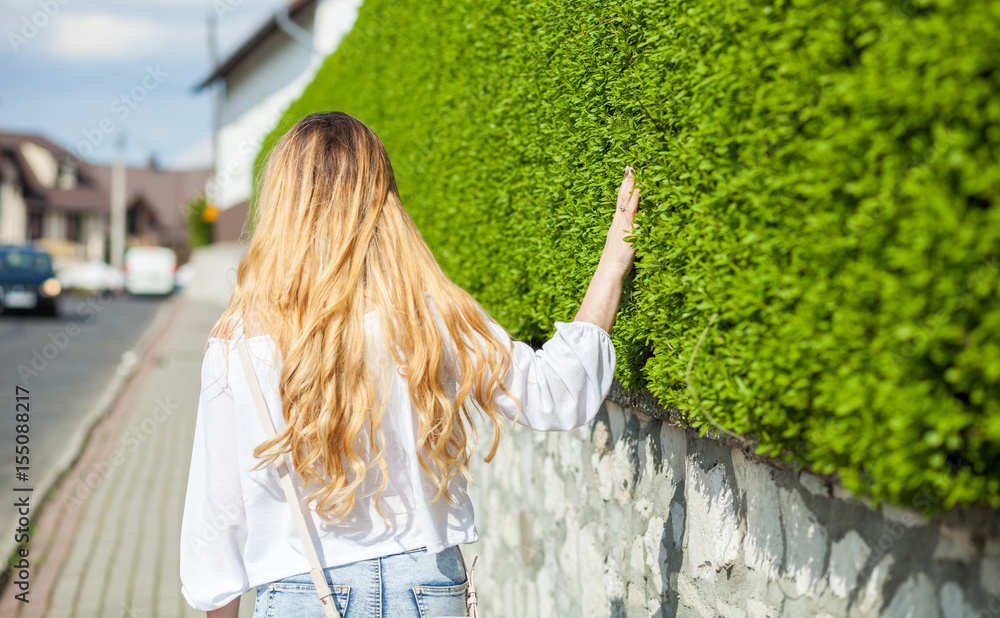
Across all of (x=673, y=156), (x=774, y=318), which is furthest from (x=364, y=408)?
(x=673, y=156)

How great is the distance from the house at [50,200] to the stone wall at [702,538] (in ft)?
199

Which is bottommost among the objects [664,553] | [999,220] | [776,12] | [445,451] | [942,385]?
[664,553]

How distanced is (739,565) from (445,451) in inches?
36.7

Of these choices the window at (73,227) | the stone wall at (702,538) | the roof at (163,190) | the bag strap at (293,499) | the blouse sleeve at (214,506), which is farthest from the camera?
the roof at (163,190)

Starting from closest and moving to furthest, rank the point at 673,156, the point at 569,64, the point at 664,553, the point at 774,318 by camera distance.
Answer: the point at 774,318 < the point at 673,156 < the point at 664,553 < the point at 569,64

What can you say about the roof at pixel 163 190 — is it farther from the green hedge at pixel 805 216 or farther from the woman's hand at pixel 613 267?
the woman's hand at pixel 613 267

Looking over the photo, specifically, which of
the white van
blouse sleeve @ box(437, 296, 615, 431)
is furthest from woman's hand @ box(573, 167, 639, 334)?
the white van

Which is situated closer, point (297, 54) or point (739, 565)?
point (739, 565)

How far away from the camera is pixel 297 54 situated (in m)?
20.7

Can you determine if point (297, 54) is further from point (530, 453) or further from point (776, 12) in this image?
point (776, 12)

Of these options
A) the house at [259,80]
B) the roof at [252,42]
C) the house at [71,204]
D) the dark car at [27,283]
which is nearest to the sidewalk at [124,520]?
the house at [259,80]

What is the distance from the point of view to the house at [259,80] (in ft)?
61.2

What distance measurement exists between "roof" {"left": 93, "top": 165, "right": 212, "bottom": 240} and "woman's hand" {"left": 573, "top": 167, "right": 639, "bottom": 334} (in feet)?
230

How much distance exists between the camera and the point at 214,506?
2.00m
